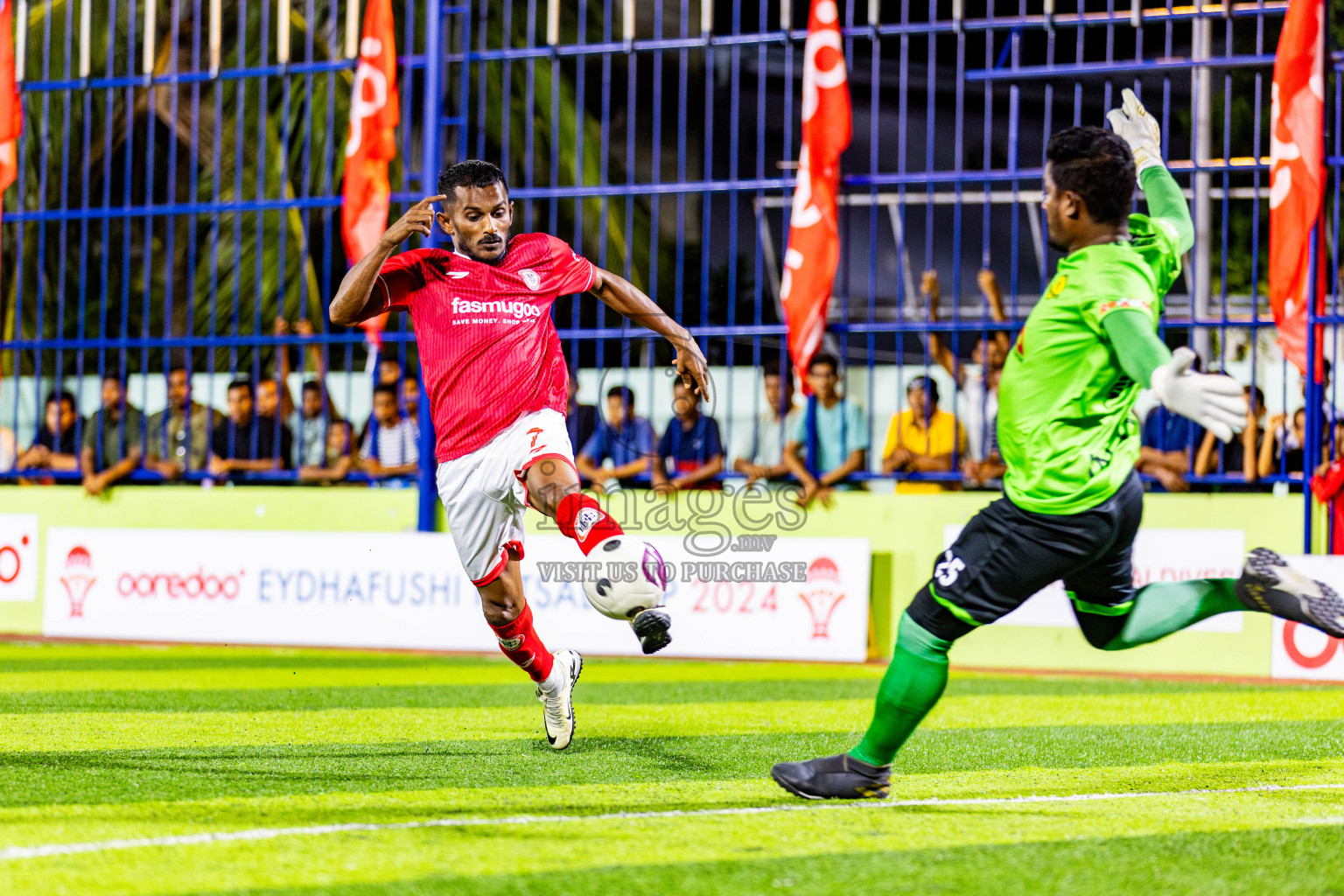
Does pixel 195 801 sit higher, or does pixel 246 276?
pixel 246 276

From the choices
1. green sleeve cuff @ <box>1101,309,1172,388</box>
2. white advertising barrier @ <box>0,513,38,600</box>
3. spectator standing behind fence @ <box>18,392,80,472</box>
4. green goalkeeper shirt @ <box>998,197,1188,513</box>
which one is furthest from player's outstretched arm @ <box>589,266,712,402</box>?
spectator standing behind fence @ <box>18,392,80,472</box>

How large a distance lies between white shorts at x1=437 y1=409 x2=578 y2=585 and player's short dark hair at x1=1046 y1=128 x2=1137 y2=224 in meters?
2.23

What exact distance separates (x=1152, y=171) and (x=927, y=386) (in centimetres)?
595

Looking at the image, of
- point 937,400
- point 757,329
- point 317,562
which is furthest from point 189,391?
point 937,400

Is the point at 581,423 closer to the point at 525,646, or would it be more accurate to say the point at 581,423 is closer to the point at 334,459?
the point at 334,459

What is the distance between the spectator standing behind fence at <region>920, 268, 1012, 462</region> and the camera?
1096 cm

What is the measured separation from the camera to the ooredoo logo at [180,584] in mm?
11914

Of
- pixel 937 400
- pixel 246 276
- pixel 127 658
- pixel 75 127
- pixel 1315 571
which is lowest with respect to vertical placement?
pixel 127 658

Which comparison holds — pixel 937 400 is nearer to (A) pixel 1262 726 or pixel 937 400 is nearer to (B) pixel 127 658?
(A) pixel 1262 726

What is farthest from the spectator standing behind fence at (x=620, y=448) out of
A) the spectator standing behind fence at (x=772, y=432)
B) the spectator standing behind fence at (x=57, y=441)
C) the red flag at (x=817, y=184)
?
the spectator standing behind fence at (x=57, y=441)

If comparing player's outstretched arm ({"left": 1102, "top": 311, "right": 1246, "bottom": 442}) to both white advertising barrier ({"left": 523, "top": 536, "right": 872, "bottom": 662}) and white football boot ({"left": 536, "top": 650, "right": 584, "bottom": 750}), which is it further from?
white advertising barrier ({"left": 523, "top": 536, "right": 872, "bottom": 662})

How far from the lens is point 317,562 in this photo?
11.8 metres

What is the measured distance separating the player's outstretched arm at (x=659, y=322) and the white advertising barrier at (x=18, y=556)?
305 inches

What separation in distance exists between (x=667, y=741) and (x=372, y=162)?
7234mm
